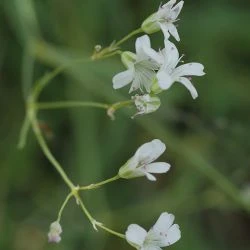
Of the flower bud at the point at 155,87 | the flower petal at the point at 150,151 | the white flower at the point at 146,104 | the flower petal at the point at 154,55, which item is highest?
the flower petal at the point at 154,55

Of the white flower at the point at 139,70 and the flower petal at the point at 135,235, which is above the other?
the white flower at the point at 139,70

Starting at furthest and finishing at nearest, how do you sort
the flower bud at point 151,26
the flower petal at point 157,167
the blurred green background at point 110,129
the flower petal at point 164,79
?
the blurred green background at point 110,129 < the flower bud at point 151,26 < the flower petal at point 157,167 < the flower petal at point 164,79

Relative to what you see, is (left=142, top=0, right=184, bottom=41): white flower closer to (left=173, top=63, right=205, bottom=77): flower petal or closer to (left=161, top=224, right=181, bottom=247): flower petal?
(left=173, top=63, right=205, bottom=77): flower petal

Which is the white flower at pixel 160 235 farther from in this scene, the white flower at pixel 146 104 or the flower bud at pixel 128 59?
the flower bud at pixel 128 59

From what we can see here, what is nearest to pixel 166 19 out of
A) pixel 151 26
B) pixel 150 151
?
pixel 151 26

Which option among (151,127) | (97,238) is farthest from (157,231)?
(97,238)

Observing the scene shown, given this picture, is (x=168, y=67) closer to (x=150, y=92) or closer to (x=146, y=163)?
(x=150, y=92)

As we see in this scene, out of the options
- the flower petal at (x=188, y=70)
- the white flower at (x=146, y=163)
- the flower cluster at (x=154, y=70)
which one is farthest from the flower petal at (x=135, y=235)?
the flower petal at (x=188, y=70)

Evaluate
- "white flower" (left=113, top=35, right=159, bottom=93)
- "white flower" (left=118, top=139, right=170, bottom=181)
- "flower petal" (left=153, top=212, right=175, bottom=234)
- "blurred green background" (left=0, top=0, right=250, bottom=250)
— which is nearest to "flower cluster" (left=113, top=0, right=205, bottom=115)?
"white flower" (left=113, top=35, right=159, bottom=93)
